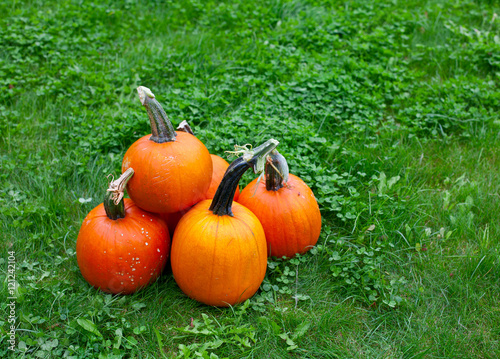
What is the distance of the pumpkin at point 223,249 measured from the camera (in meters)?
2.58

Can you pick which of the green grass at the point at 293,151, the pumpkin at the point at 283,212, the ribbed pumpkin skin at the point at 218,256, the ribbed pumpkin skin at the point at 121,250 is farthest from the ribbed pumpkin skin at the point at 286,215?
the ribbed pumpkin skin at the point at 121,250

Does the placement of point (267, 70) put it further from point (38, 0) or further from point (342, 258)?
point (38, 0)

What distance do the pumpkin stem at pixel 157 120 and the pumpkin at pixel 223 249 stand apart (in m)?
0.46

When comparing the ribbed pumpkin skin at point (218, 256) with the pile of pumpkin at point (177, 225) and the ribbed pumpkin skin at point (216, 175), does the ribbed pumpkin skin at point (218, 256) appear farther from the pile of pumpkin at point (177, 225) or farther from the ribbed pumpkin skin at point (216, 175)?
the ribbed pumpkin skin at point (216, 175)

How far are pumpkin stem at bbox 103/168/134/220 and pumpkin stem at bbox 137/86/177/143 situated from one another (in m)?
0.26

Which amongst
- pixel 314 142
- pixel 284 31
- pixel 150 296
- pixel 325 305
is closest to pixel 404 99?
pixel 314 142

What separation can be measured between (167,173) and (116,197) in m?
0.32

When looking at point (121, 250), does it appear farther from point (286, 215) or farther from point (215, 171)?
point (286, 215)

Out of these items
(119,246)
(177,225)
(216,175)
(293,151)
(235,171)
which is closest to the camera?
(235,171)

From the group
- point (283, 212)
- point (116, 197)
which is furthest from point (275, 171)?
point (116, 197)

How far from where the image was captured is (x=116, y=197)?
2.60 m

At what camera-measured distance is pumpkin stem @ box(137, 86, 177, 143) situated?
259cm

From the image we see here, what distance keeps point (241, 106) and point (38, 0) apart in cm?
363

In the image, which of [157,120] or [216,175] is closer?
[157,120]
